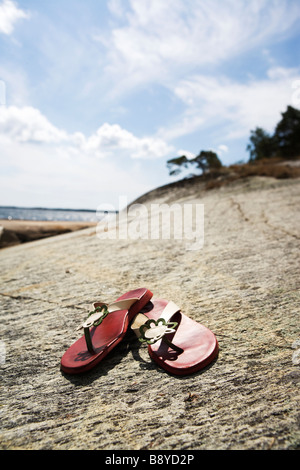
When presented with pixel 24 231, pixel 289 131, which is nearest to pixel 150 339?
pixel 24 231

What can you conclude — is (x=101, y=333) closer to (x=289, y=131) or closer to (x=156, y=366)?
(x=156, y=366)

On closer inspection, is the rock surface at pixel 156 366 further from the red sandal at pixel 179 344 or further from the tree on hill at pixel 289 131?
the tree on hill at pixel 289 131

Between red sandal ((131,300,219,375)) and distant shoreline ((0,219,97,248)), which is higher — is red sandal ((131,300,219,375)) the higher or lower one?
the lower one

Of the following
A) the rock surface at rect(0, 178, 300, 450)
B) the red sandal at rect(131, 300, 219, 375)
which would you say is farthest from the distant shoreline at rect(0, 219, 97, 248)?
the red sandal at rect(131, 300, 219, 375)

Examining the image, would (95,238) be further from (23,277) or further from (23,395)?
(23,395)

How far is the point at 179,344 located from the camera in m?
1.50

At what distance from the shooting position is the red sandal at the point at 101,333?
1.47m

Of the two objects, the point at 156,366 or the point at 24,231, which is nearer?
the point at 156,366

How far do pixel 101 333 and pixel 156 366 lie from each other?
424mm

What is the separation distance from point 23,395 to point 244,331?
1.34 meters

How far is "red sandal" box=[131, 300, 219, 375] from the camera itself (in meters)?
1.37

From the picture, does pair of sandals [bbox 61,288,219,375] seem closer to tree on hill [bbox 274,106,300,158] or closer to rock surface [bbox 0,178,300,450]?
rock surface [bbox 0,178,300,450]

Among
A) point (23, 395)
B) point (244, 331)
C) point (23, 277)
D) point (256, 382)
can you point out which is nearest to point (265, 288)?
point (244, 331)

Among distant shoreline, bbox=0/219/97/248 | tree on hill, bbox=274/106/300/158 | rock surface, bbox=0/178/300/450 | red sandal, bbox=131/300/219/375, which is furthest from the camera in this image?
tree on hill, bbox=274/106/300/158
